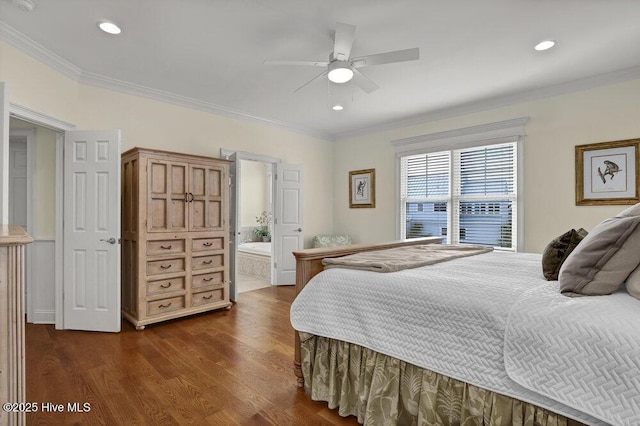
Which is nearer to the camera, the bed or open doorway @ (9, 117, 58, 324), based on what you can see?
the bed

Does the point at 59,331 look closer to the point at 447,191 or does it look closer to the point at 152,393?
the point at 152,393

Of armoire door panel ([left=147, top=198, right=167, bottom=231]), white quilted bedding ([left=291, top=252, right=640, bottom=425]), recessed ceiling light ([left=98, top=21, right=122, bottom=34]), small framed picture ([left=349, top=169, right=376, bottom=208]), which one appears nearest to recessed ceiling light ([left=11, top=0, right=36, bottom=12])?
recessed ceiling light ([left=98, top=21, right=122, bottom=34])

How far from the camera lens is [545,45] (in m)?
2.74

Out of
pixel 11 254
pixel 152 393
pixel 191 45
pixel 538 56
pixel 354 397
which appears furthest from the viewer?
pixel 538 56

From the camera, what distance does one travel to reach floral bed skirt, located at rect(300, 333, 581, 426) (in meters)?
1.24

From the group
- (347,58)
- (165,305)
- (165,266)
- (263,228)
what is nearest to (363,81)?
(347,58)

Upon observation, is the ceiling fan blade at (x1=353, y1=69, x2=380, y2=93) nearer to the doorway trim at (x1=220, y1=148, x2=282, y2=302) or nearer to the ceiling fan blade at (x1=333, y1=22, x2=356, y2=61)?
the ceiling fan blade at (x1=333, y1=22, x2=356, y2=61)

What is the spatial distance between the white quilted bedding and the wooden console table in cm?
124

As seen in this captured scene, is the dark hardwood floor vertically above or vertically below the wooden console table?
below

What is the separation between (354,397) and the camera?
176 cm

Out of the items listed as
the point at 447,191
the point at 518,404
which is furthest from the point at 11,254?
the point at 447,191

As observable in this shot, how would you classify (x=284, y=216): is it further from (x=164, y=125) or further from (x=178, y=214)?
(x=164, y=125)

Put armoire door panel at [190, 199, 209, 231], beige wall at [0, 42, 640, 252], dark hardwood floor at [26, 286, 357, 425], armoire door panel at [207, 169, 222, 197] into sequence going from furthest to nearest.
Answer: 1. armoire door panel at [207, 169, 222, 197]
2. armoire door panel at [190, 199, 209, 231]
3. beige wall at [0, 42, 640, 252]
4. dark hardwood floor at [26, 286, 357, 425]

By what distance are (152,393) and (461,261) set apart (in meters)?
2.23
